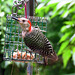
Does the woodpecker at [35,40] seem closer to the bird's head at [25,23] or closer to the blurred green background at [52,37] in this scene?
the bird's head at [25,23]

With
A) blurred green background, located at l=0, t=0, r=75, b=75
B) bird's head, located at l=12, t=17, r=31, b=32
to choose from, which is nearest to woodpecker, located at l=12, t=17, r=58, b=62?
bird's head, located at l=12, t=17, r=31, b=32

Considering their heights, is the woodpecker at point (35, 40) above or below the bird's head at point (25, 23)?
below

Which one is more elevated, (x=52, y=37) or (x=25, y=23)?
(x=25, y=23)

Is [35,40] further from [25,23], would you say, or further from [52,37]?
[52,37]

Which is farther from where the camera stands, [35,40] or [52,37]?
[52,37]

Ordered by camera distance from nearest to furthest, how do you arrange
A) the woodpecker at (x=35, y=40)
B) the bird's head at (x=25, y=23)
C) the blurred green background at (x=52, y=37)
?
the bird's head at (x=25, y=23), the woodpecker at (x=35, y=40), the blurred green background at (x=52, y=37)

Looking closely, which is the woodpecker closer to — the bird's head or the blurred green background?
the bird's head

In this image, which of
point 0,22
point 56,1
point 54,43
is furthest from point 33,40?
point 54,43

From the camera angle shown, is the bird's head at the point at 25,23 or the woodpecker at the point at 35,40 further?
the woodpecker at the point at 35,40

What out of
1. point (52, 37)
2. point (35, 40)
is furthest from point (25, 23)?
point (52, 37)

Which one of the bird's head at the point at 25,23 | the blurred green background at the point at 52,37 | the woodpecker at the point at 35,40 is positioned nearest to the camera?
the bird's head at the point at 25,23

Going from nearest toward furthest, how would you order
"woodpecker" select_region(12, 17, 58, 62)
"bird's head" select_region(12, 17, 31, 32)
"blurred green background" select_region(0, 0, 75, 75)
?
1. "bird's head" select_region(12, 17, 31, 32)
2. "woodpecker" select_region(12, 17, 58, 62)
3. "blurred green background" select_region(0, 0, 75, 75)

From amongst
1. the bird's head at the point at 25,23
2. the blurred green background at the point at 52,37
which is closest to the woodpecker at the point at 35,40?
the bird's head at the point at 25,23

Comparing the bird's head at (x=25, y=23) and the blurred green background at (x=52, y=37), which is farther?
the blurred green background at (x=52, y=37)
